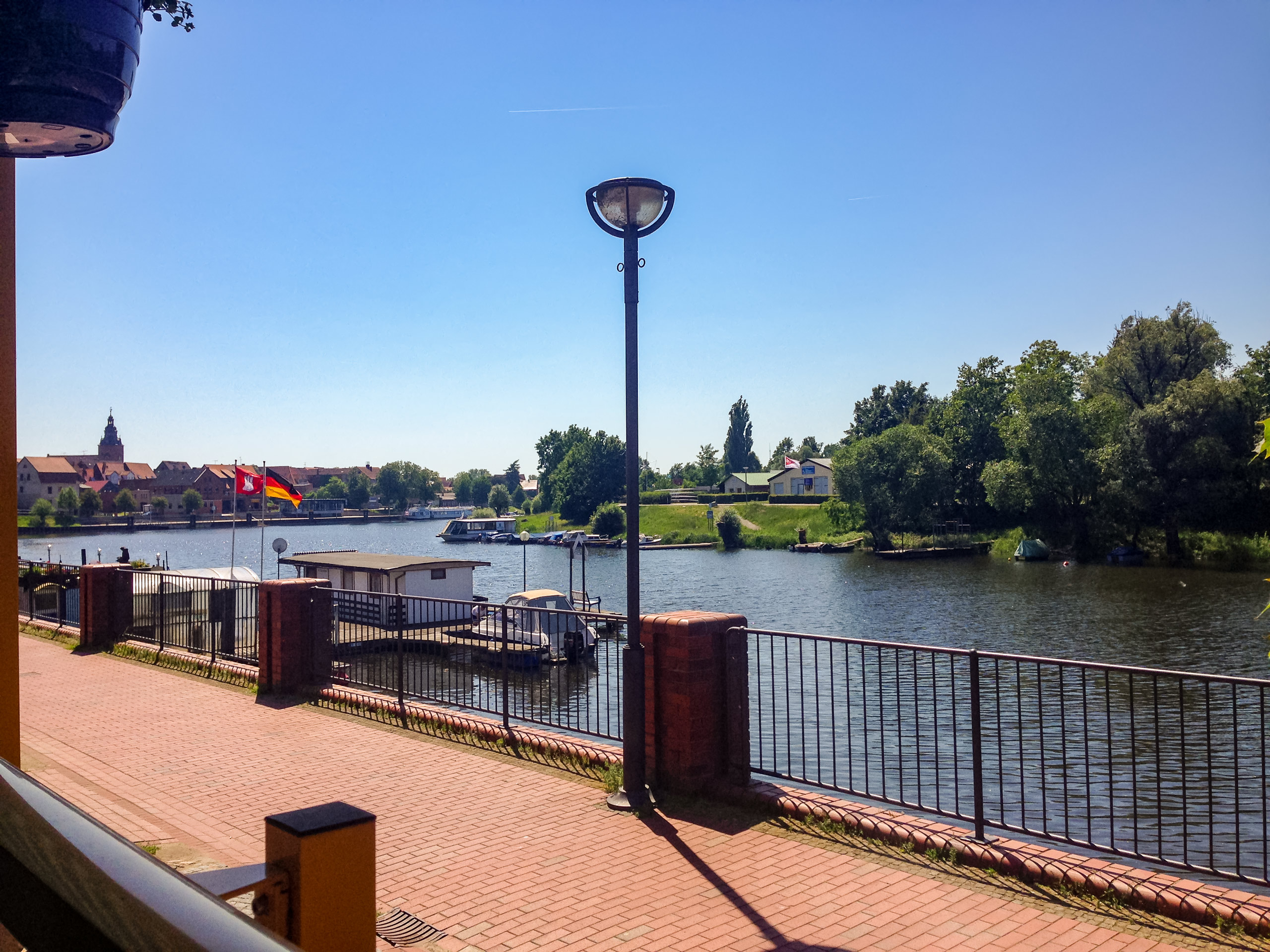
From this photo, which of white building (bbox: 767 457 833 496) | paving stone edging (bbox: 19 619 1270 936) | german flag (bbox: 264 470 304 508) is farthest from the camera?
white building (bbox: 767 457 833 496)

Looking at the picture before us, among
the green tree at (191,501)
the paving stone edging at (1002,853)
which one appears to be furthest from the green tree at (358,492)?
the paving stone edging at (1002,853)

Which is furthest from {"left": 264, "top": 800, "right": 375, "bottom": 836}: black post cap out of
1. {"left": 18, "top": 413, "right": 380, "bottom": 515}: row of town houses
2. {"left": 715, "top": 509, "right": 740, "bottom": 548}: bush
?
{"left": 18, "top": 413, "right": 380, "bottom": 515}: row of town houses

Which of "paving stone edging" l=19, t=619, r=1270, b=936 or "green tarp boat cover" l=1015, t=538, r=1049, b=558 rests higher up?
"paving stone edging" l=19, t=619, r=1270, b=936

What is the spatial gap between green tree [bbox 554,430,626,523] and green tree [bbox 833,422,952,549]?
43.4 metres

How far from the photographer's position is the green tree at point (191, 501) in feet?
465

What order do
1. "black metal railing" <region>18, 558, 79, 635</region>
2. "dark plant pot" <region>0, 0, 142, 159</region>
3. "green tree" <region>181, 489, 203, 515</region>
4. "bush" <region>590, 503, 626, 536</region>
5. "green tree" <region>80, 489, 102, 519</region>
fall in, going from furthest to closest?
"green tree" <region>181, 489, 203, 515</region> → "green tree" <region>80, 489, 102, 519</region> → "bush" <region>590, 503, 626, 536</region> → "black metal railing" <region>18, 558, 79, 635</region> → "dark plant pot" <region>0, 0, 142, 159</region>

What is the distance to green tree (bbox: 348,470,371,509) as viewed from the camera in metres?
172

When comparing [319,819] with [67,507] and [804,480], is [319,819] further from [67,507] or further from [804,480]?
[67,507]

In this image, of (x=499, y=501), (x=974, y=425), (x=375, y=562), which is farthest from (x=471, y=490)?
(x=375, y=562)

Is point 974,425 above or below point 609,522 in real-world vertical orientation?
above

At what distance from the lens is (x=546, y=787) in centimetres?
751

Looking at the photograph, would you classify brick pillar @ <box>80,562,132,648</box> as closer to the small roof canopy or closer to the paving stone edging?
the paving stone edging

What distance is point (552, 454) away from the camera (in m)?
146

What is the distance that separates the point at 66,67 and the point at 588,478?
116 meters
